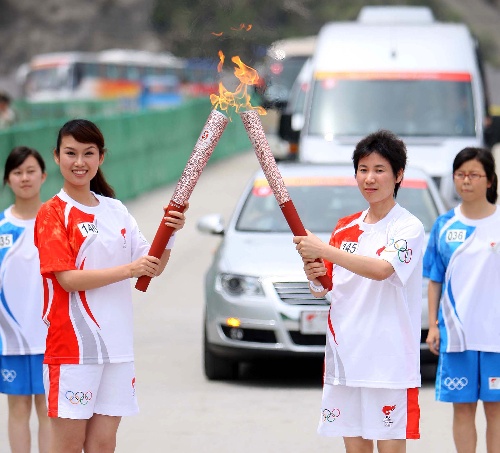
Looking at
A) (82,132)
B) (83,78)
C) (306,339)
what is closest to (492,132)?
(306,339)

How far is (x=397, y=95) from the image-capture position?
1460 cm

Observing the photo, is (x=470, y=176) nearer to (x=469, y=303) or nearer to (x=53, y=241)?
(x=469, y=303)

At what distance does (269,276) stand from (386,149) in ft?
12.6

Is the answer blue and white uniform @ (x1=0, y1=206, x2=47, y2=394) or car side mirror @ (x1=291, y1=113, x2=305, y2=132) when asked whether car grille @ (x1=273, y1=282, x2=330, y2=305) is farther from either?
car side mirror @ (x1=291, y1=113, x2=305, y2=132)

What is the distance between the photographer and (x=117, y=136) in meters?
22.0

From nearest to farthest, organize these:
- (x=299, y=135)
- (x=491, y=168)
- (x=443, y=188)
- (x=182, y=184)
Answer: (x=182, y=184) → (x=491, y=168) → (x=443, y=188) → (x=299, y=135)

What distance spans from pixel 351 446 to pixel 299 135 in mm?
10803

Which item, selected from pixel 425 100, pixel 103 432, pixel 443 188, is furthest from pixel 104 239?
pixel 425 100

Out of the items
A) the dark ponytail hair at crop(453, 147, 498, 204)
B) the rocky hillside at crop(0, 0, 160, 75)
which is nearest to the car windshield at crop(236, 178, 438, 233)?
the dark ponytail hair at crop(453, 147, 498, 204)

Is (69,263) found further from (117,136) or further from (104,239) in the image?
(117,136)

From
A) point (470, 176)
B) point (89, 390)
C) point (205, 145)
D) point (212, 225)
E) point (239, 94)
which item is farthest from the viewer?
point (212, 225)

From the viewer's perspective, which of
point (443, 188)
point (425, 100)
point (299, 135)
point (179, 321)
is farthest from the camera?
point (299, 135)

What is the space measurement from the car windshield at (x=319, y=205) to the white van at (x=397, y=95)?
4.17 metres

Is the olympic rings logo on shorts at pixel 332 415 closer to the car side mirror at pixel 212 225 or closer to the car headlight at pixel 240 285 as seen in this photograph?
the car headlight at pixel 240 285
